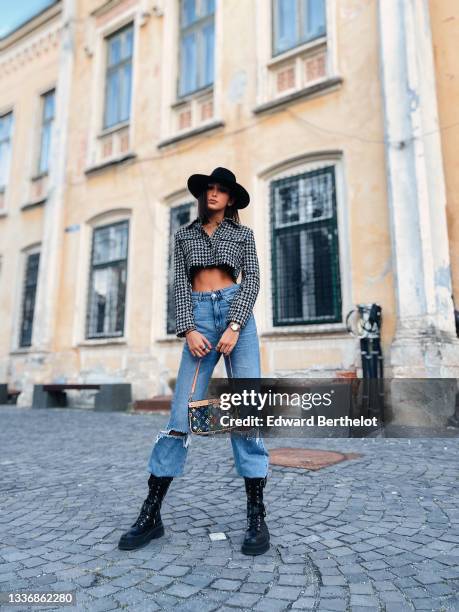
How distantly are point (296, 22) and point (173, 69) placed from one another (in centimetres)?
290

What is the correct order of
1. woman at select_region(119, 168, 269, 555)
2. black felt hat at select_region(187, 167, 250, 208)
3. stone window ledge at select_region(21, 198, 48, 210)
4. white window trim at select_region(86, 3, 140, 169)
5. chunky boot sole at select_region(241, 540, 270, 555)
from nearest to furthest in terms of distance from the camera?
chunky boot sole at select_region(241, 540, 270, 555)
woman at select_region(119, 168, 269, 555)
black felt hat at select_region(187, 167, 250, 208)
white window trim at select_region(86, 3, 140, 169)
stone window ledge at select_region(21, 198, 48, 210)

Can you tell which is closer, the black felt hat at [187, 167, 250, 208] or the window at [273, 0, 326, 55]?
the black felt hat at [187, 167, 250, 208]

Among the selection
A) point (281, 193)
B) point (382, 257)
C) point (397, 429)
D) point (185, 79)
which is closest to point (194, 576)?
point (397, 429)

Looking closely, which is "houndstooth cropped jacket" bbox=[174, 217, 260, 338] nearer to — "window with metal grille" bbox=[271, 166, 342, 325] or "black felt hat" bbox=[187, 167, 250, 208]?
"black felt hat" bbox=[187, 167, 250, 208]

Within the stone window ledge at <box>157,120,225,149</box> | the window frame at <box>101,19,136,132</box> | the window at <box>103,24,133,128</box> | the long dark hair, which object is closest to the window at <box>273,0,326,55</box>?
the stone window ledge at <box>157,120,225,149</box>

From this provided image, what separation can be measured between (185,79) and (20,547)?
1005 cm

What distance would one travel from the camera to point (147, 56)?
35.1 feet

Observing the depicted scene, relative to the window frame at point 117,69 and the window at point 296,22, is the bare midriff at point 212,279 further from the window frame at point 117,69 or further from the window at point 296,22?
the window frame at point 117,69

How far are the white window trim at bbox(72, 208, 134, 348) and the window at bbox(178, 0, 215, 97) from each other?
3.05m

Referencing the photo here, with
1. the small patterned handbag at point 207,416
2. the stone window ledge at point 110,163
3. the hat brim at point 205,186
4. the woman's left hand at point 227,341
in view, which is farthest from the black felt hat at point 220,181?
the stone window ledge at point 110,163

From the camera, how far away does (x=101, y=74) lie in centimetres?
1170

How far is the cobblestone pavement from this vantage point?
170cm

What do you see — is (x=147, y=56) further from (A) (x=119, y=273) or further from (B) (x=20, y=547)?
(B) (x=20, y=547)

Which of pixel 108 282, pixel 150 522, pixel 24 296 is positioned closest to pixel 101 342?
pixel 108 282
